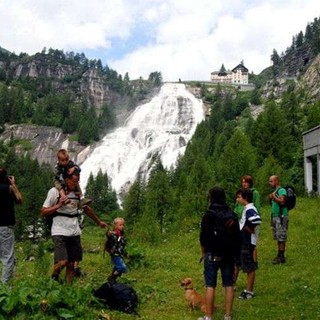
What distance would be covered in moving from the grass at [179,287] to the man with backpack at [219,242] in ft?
2.51

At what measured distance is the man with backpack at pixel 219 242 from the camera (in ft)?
21.7

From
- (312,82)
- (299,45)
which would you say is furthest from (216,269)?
(299,45)

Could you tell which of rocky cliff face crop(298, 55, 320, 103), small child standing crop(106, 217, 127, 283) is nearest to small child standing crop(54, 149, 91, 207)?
small child standing crop(106, 217, 127, 283)

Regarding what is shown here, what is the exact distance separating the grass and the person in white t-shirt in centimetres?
34

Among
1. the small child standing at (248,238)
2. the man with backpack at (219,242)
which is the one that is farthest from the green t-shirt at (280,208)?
the man with backpack at (219,242)

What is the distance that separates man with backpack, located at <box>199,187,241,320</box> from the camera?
21.7ft

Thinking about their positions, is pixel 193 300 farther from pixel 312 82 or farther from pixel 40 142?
pixel 40 142

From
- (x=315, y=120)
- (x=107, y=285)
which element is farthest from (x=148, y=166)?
(x=107, y=285)

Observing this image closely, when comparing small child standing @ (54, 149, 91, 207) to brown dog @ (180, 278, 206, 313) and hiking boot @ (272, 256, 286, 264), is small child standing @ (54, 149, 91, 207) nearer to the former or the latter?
brown dog @ (180, 278, 206, 313)

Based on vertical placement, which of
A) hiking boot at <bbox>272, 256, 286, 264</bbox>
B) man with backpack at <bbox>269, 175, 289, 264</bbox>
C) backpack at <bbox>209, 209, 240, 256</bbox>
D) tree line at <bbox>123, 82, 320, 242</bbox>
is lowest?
hiking boot at <bbox>272, 256, 286, 264</bbox>

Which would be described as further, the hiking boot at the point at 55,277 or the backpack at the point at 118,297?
the backpack at the point at 118,297

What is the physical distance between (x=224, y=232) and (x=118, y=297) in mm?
1997

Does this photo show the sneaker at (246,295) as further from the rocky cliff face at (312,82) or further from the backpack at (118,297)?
the rocky cliff face at (312,82)

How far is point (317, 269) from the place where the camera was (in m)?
10.3
